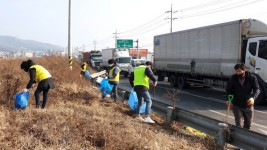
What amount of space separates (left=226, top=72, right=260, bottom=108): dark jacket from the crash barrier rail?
64 centimetres

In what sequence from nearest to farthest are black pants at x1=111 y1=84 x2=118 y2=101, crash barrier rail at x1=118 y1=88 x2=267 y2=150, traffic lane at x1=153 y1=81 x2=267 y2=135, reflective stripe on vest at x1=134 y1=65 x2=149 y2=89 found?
crash barrier rail at x1=118 y1=88 x2=267 y2=150 < reflective stripe on vest at x1=134 y1=65 x2=149 y2=89 < traffic lane at x1=153 y1=81 x2=267 y2=135 < black pants at x1=111 y1=84 x2=118 y2=101

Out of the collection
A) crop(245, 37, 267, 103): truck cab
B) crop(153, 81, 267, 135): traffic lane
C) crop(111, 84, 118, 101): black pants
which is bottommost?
crop(153, 81, 267, 135): traffic lane

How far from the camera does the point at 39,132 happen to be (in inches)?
211

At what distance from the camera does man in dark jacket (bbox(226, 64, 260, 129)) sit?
626 centimetres

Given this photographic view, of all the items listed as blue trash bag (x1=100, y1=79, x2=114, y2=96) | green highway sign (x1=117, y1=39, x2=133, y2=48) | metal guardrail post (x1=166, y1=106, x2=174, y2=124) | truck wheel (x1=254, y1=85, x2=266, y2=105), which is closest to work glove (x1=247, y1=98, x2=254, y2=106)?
metal guardrail post (x1=166, y1=106, x2=174, y2=124)

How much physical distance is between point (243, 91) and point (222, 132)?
3.30ft

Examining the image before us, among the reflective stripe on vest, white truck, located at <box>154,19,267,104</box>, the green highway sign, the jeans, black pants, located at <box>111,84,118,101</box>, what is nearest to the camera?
the jeans

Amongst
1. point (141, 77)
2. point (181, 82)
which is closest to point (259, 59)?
point (141, 77)

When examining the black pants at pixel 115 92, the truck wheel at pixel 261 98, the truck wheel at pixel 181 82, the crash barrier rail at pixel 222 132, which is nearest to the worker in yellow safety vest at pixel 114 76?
the black pants at pixel 115 92

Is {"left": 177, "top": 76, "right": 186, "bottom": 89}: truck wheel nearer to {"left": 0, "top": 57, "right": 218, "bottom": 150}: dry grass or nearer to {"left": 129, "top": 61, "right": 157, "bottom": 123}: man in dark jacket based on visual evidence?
{"left": 129, "top": 61, "right": 157, "bottom": 123}: man in dark jacket

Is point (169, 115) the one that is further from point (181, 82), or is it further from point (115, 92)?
point (181, 82)

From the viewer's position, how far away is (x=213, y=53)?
16.5m

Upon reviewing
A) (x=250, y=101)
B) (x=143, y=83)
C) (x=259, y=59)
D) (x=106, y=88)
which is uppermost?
(x=259, y=59)

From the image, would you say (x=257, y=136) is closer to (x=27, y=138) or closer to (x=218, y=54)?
(x=27, y=138)
